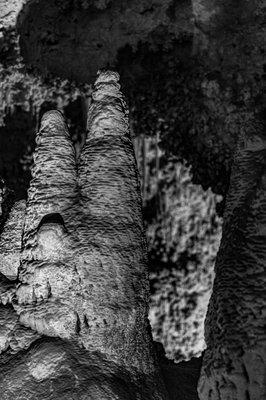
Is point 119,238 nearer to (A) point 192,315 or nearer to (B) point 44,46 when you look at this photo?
(A) point 192,315

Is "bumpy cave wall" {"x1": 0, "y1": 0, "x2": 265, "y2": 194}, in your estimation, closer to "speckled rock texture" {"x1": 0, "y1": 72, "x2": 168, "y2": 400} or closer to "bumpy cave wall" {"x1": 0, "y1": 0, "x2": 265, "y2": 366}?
"bumpy cave wall" {"x1": 0, "y1": 0, "x2": 265, "y2": 366}

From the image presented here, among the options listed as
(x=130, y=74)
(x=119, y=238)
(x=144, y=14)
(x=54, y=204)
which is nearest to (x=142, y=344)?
Result: (x=119, y=238)

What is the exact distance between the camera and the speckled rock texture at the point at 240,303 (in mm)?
889

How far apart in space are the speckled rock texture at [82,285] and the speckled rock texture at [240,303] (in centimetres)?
17

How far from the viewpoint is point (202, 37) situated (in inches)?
70.6

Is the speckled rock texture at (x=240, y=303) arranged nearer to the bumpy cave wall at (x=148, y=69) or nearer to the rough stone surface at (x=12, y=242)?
the rough stone surface at (x=12, y=242)

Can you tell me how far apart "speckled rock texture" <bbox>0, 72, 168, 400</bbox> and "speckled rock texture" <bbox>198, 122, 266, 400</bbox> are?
0.17 meters

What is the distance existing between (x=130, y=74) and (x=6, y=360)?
1.13m

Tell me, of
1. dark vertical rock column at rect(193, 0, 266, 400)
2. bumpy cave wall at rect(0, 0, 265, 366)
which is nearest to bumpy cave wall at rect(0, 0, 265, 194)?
bumpy cave wall at rect(0, 0, 265, 366)

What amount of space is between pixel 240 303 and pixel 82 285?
1.01 feet

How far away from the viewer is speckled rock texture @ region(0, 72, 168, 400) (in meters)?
1.00

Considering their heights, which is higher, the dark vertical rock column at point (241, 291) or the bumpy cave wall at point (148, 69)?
the bumpy cave wall at point (148, 69)

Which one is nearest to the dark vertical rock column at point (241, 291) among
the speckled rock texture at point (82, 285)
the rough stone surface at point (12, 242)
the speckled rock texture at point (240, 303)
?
the speckled rock texture at point (240, 303)

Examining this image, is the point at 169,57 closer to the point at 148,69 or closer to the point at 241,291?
the point at 148,69
